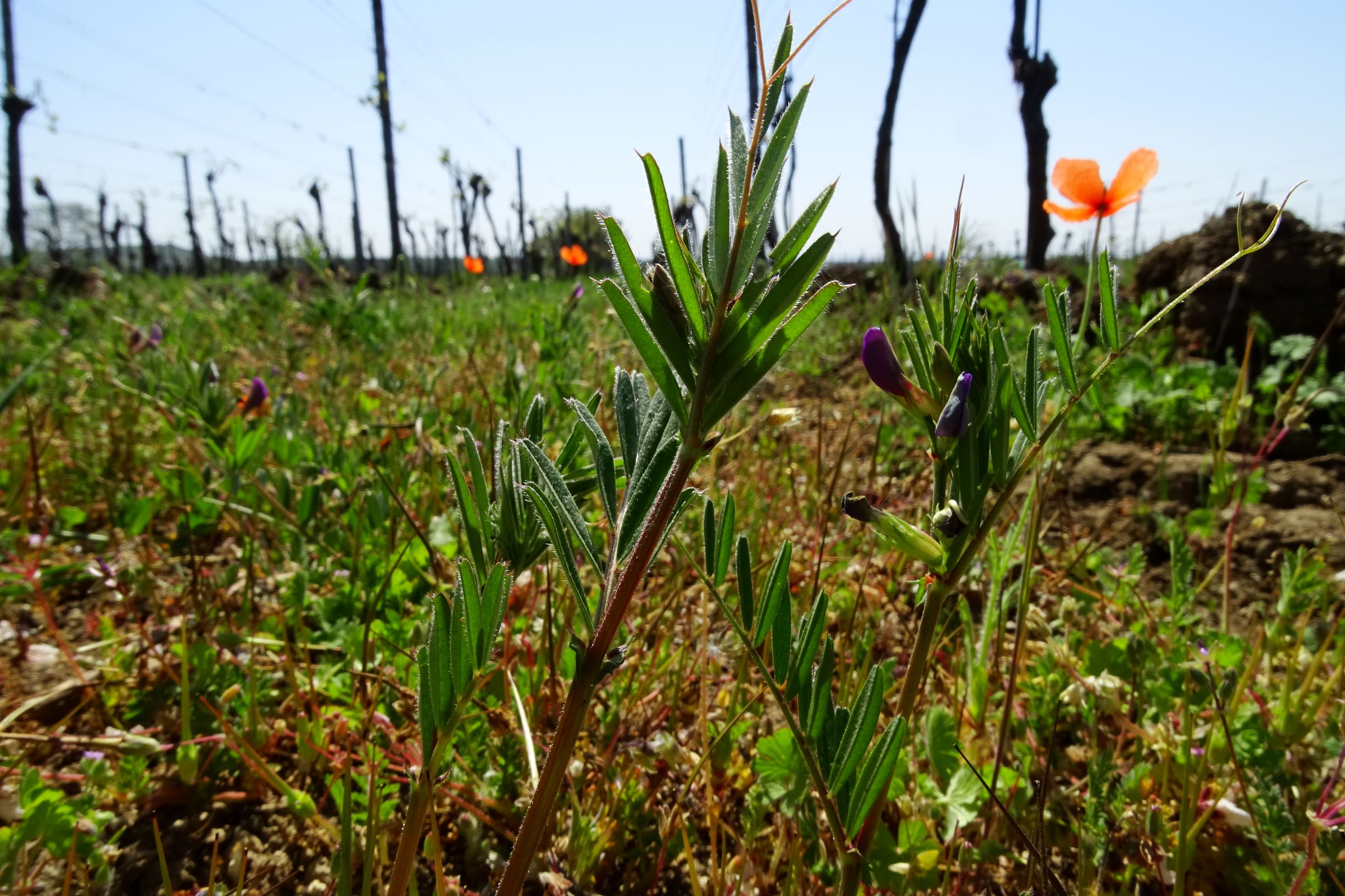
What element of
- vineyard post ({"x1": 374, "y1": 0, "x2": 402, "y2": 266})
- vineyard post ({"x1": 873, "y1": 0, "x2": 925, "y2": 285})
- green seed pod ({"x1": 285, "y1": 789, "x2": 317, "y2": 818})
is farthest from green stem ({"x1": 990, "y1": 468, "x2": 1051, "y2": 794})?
vineyard post ({"x1": 374, "y1": 0, "x2": 402, "y2": 266})

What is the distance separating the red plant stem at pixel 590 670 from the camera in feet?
1.65

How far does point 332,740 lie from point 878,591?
3.67 feet

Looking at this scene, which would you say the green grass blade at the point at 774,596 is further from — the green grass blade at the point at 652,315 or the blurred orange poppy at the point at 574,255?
the blurred orange poppy at the point at 574,255

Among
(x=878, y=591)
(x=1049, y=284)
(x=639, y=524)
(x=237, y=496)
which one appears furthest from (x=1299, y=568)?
(x=237, y=496)

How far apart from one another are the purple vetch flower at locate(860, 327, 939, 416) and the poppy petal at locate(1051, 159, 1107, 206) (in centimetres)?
69

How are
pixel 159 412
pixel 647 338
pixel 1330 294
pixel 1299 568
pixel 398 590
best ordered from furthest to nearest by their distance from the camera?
pixel 1330 294
pixel 159 412
pixel 398 590
pixel 1299 568
pixel 647 338

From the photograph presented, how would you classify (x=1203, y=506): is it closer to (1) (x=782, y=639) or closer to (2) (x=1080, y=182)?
(2) (x=1080, y=182)

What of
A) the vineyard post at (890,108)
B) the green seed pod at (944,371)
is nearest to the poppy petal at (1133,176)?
the green seed pod at (944,371)

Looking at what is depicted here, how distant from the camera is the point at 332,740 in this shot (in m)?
1.23

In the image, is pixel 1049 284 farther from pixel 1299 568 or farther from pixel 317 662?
pixel 317 662

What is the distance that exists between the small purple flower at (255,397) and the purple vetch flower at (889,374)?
1682 mm

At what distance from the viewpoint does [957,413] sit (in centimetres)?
59

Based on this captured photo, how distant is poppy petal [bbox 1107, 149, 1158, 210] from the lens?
110 centimetres

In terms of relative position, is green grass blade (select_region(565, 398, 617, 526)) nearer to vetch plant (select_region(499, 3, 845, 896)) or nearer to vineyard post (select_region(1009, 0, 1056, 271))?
vetch plant (select_region(499, 3, 845, 896))
